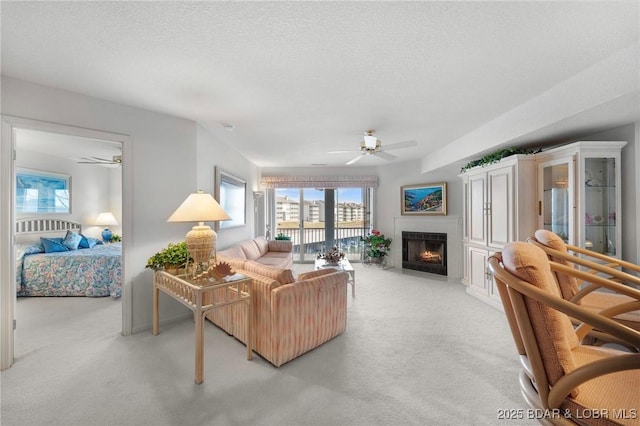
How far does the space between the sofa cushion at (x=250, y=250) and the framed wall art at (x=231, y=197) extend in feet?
1.27

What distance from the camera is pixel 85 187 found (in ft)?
16.8

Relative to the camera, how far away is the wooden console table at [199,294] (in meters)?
1.88

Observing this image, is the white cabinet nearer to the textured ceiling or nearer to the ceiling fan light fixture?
the textured ceiling

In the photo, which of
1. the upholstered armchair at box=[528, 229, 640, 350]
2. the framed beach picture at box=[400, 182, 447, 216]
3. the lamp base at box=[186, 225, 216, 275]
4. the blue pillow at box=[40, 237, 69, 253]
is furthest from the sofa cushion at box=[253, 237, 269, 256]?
the upholstered armchair at box=[528, 229, 640, 350]

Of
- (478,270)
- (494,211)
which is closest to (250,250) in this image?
(478,270)

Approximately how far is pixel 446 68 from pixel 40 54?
116 inches

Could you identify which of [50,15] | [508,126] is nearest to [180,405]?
[50,15]

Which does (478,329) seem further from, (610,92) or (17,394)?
(17,394)

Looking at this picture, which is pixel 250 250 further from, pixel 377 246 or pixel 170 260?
pixel 377 246

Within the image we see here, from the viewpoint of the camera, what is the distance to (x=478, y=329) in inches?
108

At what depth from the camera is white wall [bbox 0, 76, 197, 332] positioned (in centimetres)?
235

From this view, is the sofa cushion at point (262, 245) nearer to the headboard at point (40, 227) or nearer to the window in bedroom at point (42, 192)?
the headboard at point (40, 227)

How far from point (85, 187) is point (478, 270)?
7.36 metres

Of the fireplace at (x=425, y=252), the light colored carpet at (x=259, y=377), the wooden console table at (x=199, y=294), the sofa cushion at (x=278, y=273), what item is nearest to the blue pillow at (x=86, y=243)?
the light colored carpet at (x=259, y=377)
